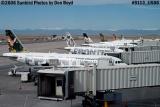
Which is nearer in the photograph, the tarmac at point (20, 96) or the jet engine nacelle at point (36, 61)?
the tarmac at point (20, 96)

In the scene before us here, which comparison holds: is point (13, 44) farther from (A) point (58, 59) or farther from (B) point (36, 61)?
(A) point (58, 59)

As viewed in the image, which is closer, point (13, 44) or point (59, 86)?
point (59, 86)

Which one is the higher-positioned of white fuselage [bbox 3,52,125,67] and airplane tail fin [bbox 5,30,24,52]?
airplane tail fin [bbox 5,30,24,52]

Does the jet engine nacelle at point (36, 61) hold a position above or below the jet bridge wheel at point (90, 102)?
above

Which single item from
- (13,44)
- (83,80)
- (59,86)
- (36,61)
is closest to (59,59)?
(36,61)

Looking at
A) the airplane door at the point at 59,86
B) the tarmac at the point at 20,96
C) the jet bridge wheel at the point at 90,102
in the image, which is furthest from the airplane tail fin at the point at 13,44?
the airplane door at the point at 59,86

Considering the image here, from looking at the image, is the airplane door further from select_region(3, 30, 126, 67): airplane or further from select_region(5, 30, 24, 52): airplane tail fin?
select_region(5, 30, 24, 52): airplane tail fin

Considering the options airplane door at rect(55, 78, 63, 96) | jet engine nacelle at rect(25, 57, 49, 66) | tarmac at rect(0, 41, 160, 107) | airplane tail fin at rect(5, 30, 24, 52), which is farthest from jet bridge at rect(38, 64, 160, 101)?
airplane tail fin at rect(5, 30, 24, 52)

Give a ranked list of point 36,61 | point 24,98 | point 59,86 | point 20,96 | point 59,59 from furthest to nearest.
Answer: point 36,61 < point 59,59 < point 20,96 < point 24,98 < point 59,86

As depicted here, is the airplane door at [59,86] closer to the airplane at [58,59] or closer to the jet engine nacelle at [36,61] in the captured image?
the airplane at [58,59]

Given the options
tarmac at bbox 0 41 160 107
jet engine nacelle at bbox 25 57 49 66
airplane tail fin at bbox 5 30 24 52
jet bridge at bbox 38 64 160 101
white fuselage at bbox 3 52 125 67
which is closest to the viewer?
jet bridge at bbox 38 64 160 101

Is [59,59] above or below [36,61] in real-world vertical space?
above

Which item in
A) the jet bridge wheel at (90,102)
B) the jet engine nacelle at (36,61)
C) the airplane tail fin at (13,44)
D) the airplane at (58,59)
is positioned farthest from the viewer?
the airplane tail fin at (13,44)

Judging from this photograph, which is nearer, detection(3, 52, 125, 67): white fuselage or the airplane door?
the airplane door
